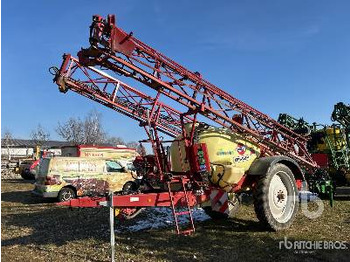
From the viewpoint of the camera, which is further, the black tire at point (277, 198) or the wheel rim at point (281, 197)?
the wheel rim at point (281, 197)

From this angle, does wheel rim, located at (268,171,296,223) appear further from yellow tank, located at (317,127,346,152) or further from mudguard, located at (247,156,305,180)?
yellow tank, located at (317,127,346,152)

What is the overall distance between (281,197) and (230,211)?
71.3 inches

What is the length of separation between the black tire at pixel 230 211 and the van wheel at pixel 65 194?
29.1 ft

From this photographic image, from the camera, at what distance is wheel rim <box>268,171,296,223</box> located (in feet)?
30.7

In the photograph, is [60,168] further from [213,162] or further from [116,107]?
[213,162]

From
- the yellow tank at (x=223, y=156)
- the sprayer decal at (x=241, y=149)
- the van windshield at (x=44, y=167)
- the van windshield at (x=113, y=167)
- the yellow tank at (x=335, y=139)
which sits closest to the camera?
the yellow tank at (x=223, y=156)

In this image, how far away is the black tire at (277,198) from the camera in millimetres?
8867

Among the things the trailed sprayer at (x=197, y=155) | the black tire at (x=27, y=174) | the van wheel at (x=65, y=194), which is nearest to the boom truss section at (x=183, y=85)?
the trailed sprayer at (x=197, y=155)

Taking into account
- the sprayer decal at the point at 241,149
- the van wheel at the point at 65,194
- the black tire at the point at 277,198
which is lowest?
the black tire at the point at 277,198

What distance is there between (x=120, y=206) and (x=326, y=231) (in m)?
4.45

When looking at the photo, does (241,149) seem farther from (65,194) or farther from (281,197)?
(65,194)

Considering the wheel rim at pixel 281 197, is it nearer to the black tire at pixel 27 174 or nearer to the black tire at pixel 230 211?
the black tire at pixel 230 211

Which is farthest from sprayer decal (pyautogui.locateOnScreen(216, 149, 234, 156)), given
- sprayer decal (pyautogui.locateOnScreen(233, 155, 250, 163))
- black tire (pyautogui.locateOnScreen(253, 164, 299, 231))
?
black tire (pyautogui.locateOnScreen(253, 164, 299, 231))

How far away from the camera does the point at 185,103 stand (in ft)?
28.7
